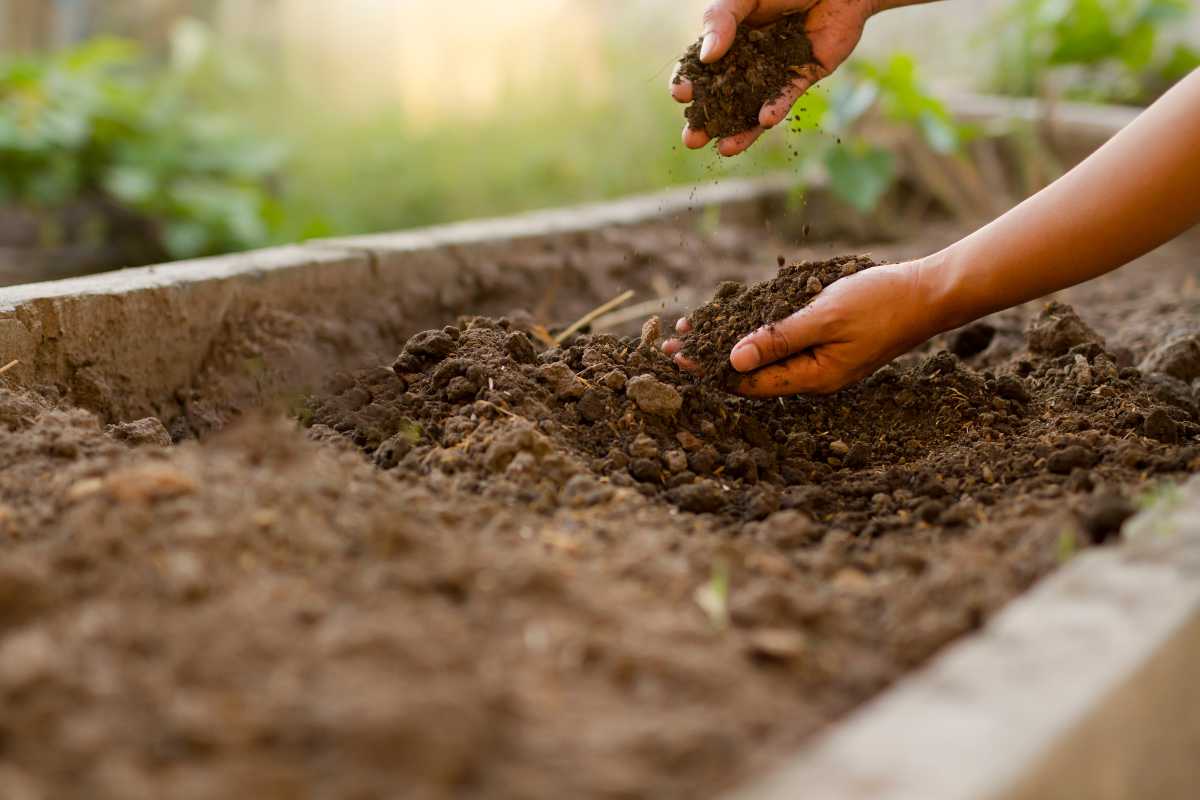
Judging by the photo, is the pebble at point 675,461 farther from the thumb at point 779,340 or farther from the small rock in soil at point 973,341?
the small rock in soil at point 973,341

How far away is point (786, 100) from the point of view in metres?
2.34

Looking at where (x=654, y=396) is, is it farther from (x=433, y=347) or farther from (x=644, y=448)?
(x=433, y=347)

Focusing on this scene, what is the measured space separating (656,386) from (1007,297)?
63 cm

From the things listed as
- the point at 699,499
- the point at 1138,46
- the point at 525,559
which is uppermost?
the point at 1138,46

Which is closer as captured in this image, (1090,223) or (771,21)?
(1090,223)

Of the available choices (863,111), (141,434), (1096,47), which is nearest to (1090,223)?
(141,434)

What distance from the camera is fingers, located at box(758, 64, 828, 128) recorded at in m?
2.32

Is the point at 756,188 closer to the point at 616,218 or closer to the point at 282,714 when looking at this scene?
the point at 616,218

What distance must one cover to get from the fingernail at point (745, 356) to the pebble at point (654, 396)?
122 mm

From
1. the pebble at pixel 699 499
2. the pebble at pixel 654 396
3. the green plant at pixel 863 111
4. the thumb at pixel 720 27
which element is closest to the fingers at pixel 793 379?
the pebble at pixel 654 396

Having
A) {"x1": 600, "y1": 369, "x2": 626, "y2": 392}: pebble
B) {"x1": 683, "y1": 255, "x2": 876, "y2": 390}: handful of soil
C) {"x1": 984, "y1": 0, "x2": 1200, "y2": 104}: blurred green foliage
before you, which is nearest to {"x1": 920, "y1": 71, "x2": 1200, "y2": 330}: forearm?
{"x1": 683, "y1": 255, "x2": 876, "y2": 390}: handful of soil

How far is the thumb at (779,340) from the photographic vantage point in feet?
6.81

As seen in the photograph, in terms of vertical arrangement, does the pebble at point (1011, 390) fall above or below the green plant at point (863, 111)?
below

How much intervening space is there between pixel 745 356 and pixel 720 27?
0.68 m
